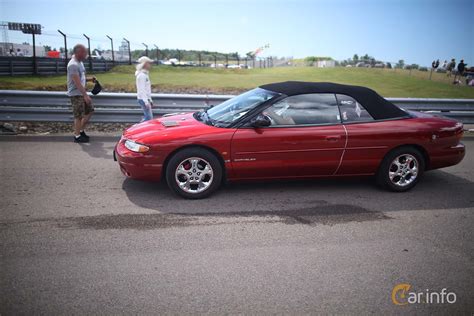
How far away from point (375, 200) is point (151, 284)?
123 inches

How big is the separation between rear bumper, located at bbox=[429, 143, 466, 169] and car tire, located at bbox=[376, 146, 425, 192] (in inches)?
7.9

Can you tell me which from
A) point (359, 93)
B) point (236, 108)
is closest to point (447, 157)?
point (359, 93)

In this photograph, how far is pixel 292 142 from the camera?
182 inches

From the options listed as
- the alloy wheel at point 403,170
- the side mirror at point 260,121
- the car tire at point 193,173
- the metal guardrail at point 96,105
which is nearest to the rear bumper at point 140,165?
the car tire at point 193,173

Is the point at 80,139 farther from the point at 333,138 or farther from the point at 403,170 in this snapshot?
the point at 403,170

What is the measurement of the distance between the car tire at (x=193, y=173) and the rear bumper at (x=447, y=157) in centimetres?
303

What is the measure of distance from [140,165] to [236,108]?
1514 millimetres

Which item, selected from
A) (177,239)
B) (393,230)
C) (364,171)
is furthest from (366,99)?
(177,239)

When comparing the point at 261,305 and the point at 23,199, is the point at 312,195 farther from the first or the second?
the point at 23,199

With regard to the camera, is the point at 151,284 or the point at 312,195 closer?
the point at 151,284

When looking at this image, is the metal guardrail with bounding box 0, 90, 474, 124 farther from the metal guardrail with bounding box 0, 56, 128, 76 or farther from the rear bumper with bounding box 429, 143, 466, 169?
the metal guardrail with bounding box 0, 56, 128, 76

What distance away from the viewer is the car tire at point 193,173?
14.6 feet

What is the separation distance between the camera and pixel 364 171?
4.96 m

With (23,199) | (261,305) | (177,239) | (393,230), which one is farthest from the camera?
(23,199)
